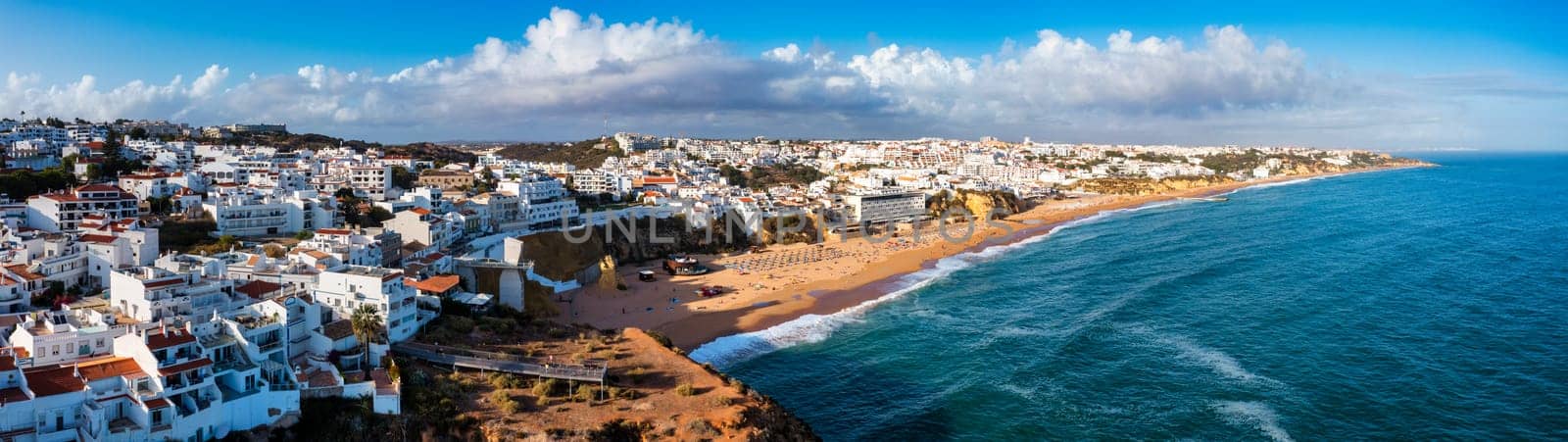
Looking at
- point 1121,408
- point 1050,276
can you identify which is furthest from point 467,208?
point 1121,408

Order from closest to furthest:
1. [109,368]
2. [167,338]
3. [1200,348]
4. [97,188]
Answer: [109,368]
[167,338]
[1200,348]
[97,188]

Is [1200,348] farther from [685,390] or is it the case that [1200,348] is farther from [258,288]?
[258,288]

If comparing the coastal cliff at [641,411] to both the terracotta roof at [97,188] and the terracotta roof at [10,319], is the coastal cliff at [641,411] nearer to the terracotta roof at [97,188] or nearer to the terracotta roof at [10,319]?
the terracotta roof at [10,319]

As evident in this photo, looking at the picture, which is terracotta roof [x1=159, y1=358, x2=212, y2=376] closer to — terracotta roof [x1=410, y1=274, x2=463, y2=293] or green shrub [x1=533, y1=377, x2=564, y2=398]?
green shrub [x1=533, y1=377, x2=564, y2=398]

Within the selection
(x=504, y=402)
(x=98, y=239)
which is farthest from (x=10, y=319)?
(x=504, y=402)

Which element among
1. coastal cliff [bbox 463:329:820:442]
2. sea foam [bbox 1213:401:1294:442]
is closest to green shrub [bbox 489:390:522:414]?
coastal cliff [bbox 463:329:820:442]

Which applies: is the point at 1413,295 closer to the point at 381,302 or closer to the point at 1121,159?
the point at 381,302

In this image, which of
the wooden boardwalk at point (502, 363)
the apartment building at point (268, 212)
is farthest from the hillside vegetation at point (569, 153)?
the wooden boardwalk at point (502, 363)

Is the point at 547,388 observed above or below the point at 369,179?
below
